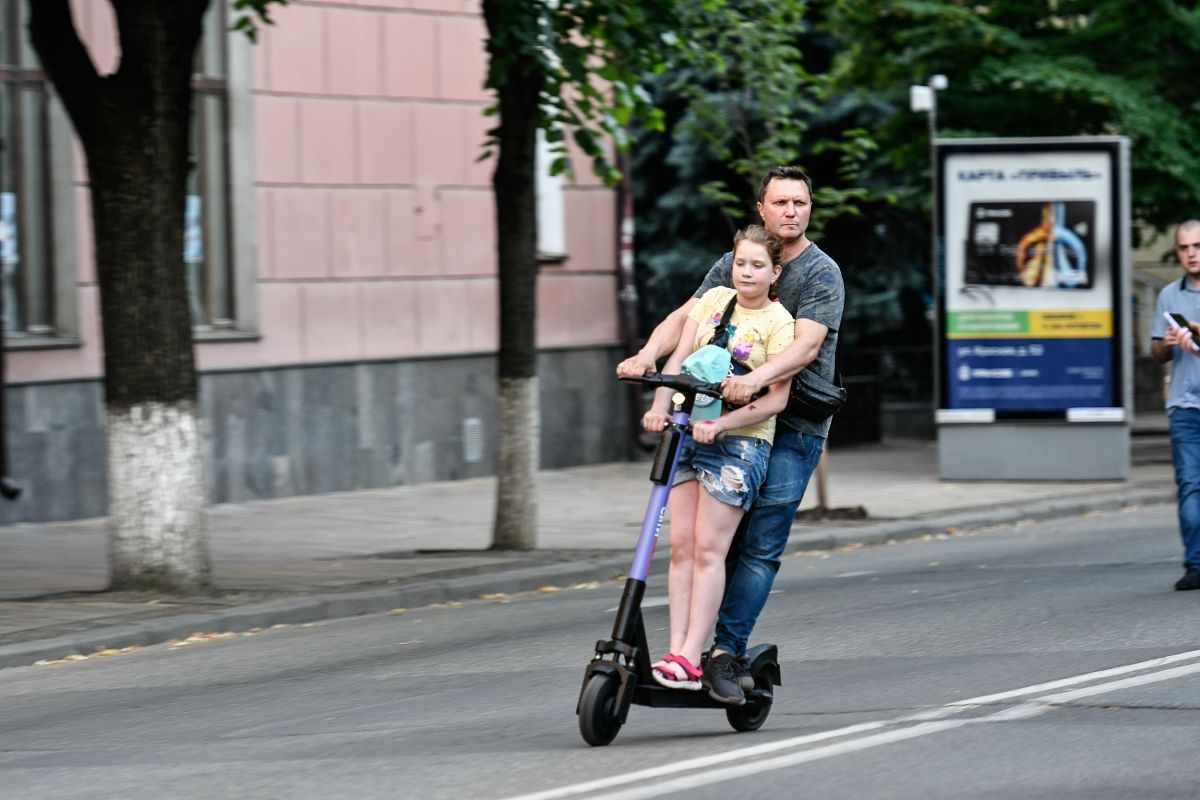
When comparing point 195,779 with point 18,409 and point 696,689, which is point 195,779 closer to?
point 696,689

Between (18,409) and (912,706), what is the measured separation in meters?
10.3

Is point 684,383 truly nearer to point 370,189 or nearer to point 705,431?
point 705,431

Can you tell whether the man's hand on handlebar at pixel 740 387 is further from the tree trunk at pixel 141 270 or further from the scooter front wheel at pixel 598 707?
the tree trunk at pixel 141 270

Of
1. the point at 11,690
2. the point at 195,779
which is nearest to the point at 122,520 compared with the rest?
the point at 11,690

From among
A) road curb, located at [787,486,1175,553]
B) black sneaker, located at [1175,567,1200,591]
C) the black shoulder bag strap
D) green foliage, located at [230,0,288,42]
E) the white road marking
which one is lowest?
road curb, located at [787,486,1175,553]

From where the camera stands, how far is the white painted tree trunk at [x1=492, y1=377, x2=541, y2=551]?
44.6ft

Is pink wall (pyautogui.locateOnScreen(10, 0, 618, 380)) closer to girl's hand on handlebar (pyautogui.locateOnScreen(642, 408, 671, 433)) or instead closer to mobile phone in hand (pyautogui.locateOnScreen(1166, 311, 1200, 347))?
mobile phone in hand (pyautogui.locateOnScreen(1166, 311, 1200, 347))

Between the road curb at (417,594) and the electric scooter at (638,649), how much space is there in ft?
13.0

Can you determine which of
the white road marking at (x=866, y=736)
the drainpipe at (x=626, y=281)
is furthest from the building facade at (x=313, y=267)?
the white road marking at (x=866, y=736)

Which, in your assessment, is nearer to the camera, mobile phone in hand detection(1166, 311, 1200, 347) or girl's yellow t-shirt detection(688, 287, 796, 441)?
girl's yellow t-shirt detection(688, 287, 796, 441)

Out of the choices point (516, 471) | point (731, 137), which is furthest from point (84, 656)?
point (731, 137)

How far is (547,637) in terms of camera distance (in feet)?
31.7

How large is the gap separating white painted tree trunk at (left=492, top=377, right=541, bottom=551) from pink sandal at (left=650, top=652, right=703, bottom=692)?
281 inches

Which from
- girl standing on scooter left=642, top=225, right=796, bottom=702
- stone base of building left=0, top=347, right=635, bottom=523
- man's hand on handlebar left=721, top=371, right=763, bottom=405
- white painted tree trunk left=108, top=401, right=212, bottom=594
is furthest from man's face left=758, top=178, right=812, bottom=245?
stone base of building left=0, top=347, right=635, bottom=523
